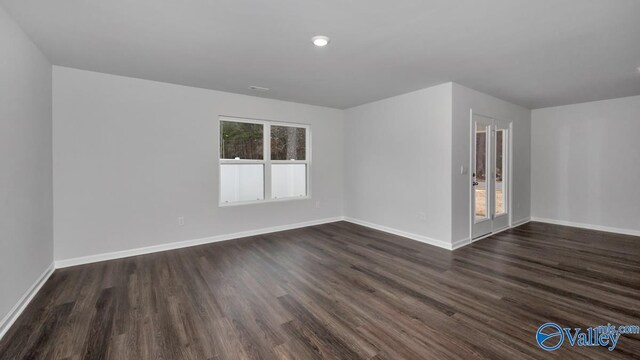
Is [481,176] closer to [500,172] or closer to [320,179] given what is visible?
[500,172]

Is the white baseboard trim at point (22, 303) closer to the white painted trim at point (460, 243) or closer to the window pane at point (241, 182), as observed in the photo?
the window pane at point (241, 182)

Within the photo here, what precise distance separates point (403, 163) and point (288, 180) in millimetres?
2144

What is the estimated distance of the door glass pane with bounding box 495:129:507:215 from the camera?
16.7 feet

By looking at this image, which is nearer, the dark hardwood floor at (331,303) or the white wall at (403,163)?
the dark hardwood floor at (331,303)

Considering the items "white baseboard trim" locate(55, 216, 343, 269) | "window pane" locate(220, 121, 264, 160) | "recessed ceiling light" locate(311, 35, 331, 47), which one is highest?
"recessed ceiling light" locate(311, 35, 331, 47)

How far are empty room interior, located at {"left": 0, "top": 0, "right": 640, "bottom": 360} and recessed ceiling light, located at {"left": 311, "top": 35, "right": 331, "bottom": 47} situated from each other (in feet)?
0.05

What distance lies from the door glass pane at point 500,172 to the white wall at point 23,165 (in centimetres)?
630

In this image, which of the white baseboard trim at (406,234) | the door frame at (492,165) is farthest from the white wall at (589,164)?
the white baseboard trim at (406,234)

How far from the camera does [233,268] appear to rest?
3.35 meters

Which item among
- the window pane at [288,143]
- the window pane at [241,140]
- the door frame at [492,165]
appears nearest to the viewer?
the door frame at [492,165]

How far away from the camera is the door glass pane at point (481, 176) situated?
4547 millimetres

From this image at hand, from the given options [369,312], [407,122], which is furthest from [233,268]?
[407,122]

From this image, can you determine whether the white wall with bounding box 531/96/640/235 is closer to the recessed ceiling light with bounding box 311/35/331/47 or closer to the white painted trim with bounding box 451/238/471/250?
the white painted trim with bounding box 451/238/471/250

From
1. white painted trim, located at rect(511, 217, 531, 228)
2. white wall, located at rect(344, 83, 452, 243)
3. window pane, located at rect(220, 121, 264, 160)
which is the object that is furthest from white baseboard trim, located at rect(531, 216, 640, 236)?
window pane, located at rect(220, 121, 264, 160)
